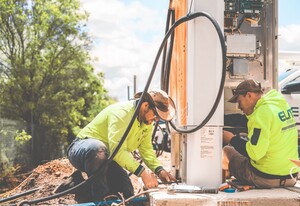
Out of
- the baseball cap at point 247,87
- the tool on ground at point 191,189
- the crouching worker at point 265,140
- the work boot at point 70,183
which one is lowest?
the work boot at point 70,183

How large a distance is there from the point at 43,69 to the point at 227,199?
18.4 meters

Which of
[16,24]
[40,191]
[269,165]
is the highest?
[16,24]

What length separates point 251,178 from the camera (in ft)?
14.1

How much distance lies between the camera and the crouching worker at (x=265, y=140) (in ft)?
13.2

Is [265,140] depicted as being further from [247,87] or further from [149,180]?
[149,180]

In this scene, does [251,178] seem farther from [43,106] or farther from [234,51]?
[43,106]

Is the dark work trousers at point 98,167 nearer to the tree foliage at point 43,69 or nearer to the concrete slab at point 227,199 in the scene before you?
the concrete slab at point 227,199

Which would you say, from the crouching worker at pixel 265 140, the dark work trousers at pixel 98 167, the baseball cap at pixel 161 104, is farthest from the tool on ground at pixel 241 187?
the dark work trousers at pixel 98 167

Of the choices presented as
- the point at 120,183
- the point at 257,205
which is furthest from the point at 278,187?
the point at 120,183

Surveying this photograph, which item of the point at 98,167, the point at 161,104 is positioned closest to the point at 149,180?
the point at 98,167

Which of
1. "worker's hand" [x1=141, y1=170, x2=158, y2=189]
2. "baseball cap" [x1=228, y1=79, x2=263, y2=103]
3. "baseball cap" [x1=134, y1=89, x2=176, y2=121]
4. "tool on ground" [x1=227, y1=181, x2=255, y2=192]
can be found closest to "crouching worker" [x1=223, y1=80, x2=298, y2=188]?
"baseball cap" [x1=228, y1=79, x2=263, y2=103]

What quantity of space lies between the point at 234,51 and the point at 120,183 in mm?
1915

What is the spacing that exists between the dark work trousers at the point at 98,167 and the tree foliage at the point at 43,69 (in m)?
16.1

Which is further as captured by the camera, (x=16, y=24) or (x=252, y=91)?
(x=16, y=24)
